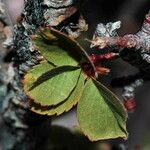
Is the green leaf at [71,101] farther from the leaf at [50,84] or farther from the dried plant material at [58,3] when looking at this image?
the dried plant material at [58,3]

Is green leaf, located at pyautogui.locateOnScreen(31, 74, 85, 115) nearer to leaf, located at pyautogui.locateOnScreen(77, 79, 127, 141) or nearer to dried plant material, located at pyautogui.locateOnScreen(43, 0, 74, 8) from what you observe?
leaf, located at pyautogui.locateOnScreen(77, 79, 127, 141)

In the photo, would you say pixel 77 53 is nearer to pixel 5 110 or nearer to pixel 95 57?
pixel 95 57

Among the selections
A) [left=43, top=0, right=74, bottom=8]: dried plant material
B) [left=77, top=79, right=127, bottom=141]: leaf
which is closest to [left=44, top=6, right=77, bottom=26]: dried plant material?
[left=43, top=0, right=74, bottom=8]: dried plant material

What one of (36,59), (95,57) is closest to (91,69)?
(95,57)

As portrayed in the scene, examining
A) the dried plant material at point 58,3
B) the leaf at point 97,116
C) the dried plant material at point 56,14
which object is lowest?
the leaf at point 97,116

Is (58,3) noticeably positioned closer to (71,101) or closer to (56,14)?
(56,14)

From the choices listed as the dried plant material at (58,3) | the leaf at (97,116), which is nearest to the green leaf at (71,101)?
the leaf at (97,116)
